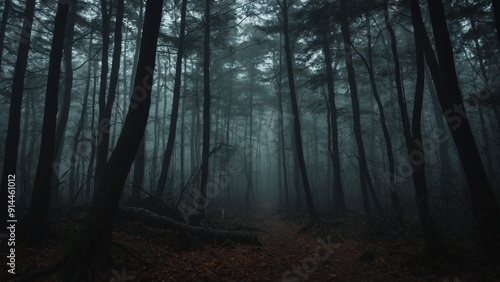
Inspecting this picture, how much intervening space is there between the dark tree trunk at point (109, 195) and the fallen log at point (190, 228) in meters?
3.04

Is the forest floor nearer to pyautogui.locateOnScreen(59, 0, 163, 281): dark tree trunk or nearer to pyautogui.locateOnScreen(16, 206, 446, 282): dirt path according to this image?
pyautogui.locateOnScreen(16, 206, 446, 282): dirt path

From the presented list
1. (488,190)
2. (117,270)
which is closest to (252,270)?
(117,270)

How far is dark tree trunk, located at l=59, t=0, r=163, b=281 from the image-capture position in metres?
5.12

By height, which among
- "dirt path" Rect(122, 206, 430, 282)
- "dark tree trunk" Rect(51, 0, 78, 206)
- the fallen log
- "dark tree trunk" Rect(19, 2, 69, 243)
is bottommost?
"dirt path" Rect(122, 206, 430, 282)

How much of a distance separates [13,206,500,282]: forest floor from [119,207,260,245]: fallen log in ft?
0.72

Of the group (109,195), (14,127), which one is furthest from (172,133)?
(109,195)

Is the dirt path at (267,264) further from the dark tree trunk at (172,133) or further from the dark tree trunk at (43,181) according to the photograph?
the dark tree trunk at (172,133)

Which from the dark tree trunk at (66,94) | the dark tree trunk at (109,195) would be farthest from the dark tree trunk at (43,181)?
the dark tree trunk at (66,94)

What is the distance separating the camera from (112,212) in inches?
217

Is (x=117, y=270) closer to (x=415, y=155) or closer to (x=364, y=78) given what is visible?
(x=415, y=155)

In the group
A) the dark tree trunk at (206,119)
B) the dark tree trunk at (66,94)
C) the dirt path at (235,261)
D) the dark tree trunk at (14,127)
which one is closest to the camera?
the dirt path at (235,261)

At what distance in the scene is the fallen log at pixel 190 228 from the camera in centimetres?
853

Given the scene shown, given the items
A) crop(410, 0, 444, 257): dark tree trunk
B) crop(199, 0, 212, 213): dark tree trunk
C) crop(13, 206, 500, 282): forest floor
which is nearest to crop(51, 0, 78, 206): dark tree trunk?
crop(199, 0, 212, 213): dark tree trunk

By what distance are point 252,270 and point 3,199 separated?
6.88 metres
